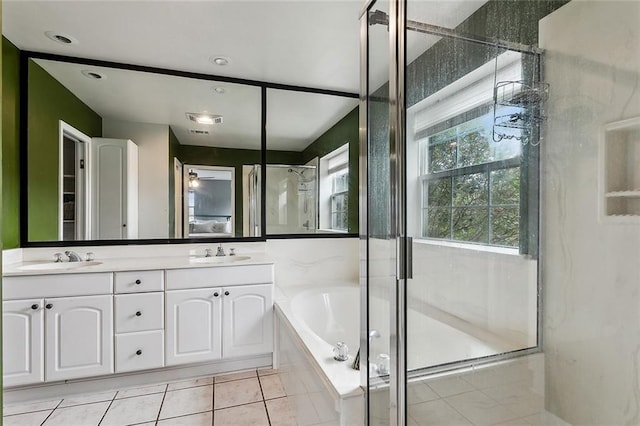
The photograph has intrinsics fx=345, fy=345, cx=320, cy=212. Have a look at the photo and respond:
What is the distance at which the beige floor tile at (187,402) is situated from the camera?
204cm

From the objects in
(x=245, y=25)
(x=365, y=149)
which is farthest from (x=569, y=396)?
(x=245, y=25)

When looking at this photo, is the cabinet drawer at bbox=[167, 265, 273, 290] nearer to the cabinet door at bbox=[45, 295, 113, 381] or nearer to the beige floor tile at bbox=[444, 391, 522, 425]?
the cabinet door at bbox=[45, 295, 113, 381]

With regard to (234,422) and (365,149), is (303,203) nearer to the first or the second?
(365,149)

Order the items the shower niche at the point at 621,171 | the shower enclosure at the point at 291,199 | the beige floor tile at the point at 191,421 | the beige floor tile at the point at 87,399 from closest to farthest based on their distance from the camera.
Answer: the shower niche at the point at 621,171 < the beige floor tile at the point at 191,421 < the beige floor tile at the point at 87,399 < the shower enclosure at the point at 291,199

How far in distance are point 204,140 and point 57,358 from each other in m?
1.81

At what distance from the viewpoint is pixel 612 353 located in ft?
4.30

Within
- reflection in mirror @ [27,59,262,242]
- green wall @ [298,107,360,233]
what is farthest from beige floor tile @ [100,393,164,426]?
green wall @ [298,107,360,233]

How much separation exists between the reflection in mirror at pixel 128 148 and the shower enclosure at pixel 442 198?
5.28 ft

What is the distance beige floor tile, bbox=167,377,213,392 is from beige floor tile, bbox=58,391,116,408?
1.17 ft

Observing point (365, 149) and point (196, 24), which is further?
point (196, 24)

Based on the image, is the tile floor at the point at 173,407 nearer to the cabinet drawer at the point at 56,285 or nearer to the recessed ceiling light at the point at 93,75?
the cabinet drawer at the point at 56,285

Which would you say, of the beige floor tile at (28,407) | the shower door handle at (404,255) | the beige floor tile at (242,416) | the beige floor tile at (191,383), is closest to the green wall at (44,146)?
the beige floor tile at (28,407)

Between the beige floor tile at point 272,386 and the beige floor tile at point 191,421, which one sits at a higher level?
the beige floor tile at point 272,386

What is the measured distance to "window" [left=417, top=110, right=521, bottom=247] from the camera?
161 cm
